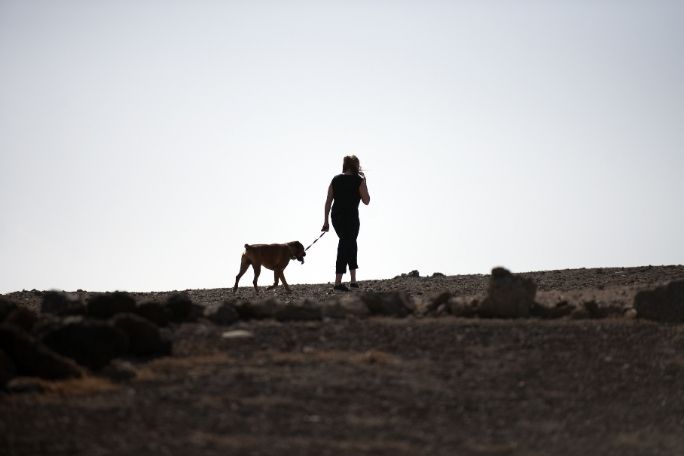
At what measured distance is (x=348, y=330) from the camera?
43.7 feet

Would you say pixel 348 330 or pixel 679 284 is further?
pixel 679 284

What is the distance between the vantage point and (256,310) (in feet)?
46.1

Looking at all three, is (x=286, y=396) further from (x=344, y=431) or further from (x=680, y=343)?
(x=680, y=343)

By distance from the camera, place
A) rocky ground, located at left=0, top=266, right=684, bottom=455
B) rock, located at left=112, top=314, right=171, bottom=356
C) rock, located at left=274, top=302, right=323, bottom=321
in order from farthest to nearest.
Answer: rock, located at left=274, top=302, right=323, bottom=321
rock, located at left=112, top=314, right=171, bottom=356
rocky ground, located at left=0, top=266, right=684, bottom=455

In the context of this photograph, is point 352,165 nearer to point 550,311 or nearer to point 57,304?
point 550,311

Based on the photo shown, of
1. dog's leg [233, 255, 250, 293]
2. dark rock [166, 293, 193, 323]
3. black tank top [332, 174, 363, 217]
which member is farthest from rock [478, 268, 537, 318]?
dog's leg [233, 255, 250, 293]

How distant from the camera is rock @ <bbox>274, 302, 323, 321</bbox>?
45.6 feet

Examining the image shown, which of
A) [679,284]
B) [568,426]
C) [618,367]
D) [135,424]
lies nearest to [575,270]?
[679,284]

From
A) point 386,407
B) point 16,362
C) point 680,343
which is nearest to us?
point 386,407

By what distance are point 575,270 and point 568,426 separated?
13669mm

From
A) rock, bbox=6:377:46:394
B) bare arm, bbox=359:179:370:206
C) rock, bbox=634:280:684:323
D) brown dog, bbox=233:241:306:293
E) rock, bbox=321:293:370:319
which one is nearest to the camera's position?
rock, bbox=6:377:46:394

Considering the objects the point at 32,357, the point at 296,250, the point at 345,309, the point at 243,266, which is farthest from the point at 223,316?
the point at 243,266

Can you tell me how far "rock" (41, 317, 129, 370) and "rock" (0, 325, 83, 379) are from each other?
229 millimetres

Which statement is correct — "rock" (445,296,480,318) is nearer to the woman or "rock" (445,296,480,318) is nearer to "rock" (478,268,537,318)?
"rock" (478,268,537,318)
